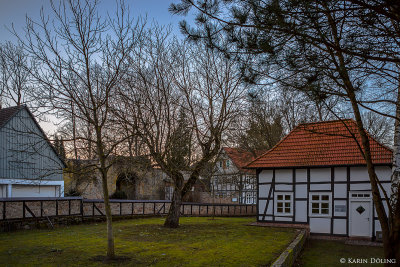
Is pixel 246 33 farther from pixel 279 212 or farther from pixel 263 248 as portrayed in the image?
pixel 279 212

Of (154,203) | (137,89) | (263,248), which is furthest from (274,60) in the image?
(154,203)

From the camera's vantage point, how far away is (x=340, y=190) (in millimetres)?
15688

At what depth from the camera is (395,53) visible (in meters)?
5.02

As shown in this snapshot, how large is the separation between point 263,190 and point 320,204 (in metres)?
2.93

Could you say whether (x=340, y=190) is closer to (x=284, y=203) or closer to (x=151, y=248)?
(x=284, y=203)

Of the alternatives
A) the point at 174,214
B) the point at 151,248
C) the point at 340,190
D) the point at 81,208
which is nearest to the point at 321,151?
the point at 340,190

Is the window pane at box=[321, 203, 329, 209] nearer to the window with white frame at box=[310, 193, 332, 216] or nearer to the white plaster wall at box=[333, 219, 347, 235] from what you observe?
the window with white frame at box=[310, 193, 332, 216]

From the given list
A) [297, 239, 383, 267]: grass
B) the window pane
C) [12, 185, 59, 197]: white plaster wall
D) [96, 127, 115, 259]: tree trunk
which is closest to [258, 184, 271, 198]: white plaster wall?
the window pane

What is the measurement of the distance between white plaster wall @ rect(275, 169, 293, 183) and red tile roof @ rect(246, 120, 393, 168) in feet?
1.51

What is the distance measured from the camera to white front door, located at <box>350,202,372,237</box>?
1477cm

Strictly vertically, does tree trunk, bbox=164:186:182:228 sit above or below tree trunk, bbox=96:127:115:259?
below

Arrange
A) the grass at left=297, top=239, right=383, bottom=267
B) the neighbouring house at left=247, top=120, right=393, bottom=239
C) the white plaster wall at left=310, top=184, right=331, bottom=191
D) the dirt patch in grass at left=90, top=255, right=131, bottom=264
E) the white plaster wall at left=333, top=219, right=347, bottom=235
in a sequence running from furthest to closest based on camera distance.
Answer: the white plaster wall at left=310, top=184, right=331, bottom=191 < the white plaster wall at left=333, top=219, right=347, bottom=235 < the neighbouring house at left=247, top=120, right=393, bottom=239 < the grass at left=297, top=239, right=383, bottom=267 < the dirt patch in grass at left=90, top=255, right=131, bottom=264

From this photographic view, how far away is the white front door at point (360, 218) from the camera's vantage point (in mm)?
14773

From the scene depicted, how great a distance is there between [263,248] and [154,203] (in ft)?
45.3
